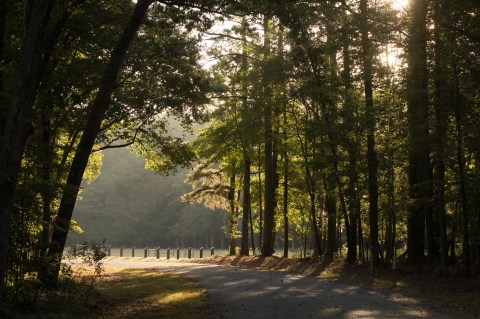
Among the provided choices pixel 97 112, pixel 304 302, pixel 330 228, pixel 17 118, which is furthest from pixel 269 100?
pixel 17 118

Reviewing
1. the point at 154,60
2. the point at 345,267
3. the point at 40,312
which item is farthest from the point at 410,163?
the point at 40,312

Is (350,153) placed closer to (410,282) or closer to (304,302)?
(410,282)

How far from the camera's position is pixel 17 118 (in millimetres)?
7777

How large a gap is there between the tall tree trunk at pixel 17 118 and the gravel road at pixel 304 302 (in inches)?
173

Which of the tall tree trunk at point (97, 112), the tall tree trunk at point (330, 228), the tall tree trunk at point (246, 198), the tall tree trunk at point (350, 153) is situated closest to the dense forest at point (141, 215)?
the tall tree trunk at point (246, 198)

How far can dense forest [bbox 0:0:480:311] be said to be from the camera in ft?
32.5

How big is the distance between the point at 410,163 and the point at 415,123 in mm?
4176

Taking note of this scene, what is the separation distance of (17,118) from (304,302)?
722 cm

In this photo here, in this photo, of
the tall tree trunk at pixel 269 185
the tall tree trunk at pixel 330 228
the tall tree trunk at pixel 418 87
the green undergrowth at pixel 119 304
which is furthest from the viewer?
the tall tree trunk at pixel 269 185

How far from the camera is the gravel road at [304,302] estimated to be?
9.28 metres

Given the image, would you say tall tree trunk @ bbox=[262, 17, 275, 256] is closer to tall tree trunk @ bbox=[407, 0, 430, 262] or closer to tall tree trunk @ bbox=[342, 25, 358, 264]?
tall tree trunk @ bbox=[342, 25, 358, 264]

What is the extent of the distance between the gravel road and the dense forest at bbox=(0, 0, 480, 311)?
3830 millimetres

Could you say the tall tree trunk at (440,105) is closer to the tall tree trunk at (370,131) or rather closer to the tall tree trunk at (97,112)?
the tall tree trunk at (370,131)

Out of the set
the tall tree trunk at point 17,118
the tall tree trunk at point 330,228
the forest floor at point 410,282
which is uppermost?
the tall tree trunk at point 17,118
